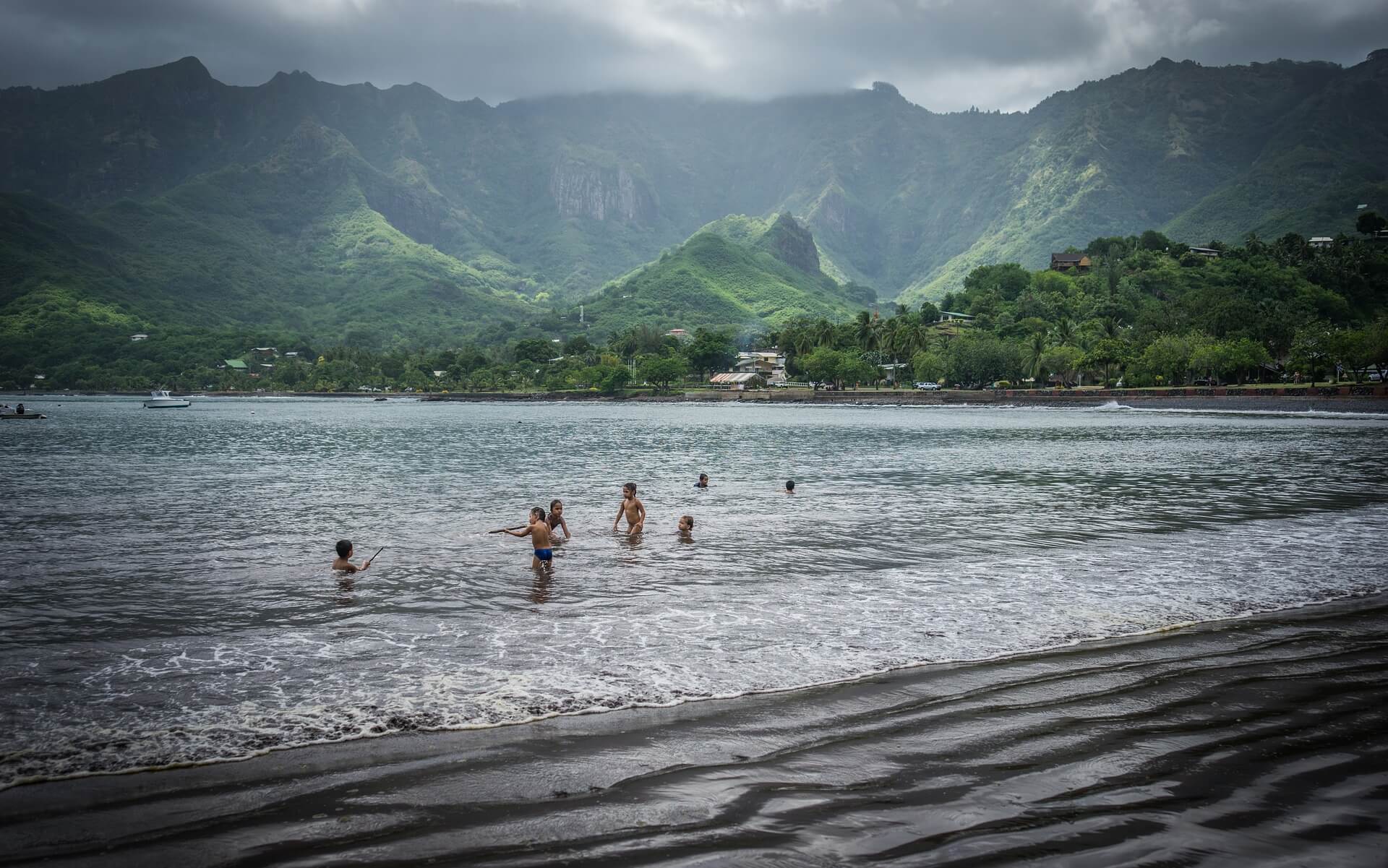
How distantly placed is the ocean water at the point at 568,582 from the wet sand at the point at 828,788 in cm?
99

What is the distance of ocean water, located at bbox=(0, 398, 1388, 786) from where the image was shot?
35.3 ft

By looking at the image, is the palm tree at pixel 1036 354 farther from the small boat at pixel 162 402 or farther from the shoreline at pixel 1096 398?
the small boat at pixel 162 402

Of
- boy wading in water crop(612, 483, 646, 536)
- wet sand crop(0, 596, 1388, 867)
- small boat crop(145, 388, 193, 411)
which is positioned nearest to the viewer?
wet sand crop(0, 596, 1388, 867)

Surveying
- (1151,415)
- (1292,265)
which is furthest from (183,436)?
A: (1292,265)

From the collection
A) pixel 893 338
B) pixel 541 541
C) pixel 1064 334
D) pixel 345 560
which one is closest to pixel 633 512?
pixel 541 541

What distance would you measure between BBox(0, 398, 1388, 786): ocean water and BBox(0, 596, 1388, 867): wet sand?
3.26 feet

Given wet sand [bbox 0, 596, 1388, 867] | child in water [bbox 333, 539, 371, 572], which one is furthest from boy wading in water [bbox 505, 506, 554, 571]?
wet sand [bbox 0, 596, 1388, 867]

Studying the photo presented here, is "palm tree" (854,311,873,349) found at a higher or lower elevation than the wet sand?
higher

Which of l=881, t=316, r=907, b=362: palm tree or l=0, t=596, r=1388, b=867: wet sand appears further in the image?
l=881, t=316, r=907, b=362: palm tree

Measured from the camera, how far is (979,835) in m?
6.39

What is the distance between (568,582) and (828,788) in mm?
11508

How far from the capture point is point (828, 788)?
24.3ft

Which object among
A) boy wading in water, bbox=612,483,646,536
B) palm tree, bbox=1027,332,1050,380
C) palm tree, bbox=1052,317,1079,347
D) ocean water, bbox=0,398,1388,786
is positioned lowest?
ocean water, bbox=0,398,1388,786

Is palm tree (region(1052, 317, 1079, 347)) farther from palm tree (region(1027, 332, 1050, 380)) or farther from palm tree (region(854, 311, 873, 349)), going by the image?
palm tree (region(854, 311, 873, 349))
